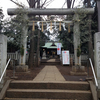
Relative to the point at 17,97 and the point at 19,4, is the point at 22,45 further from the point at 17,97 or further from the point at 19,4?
the point at 17,97

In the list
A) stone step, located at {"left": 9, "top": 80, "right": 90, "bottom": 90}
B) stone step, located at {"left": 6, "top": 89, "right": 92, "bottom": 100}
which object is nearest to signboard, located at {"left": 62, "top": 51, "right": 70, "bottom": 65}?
stone step, located at {"left": 9, "top": 80, "right": 90, "bottom": 90}

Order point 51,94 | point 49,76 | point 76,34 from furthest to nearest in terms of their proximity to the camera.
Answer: point 76,34
point 49,76
point 51,94

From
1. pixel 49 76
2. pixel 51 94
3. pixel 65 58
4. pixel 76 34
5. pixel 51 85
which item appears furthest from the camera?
pixel 65 58

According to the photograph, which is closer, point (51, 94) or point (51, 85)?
point (51, 94)

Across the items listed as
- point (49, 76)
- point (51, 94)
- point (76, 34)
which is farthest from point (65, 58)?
point (51, 94)

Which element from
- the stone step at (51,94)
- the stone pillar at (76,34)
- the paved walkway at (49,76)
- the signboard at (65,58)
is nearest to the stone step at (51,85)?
the stone step at (51,94)

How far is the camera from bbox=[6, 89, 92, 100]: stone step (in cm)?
429

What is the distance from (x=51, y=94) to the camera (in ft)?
14.2

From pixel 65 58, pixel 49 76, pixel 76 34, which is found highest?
pixel 76 34

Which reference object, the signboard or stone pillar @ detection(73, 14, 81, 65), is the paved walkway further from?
the signboard

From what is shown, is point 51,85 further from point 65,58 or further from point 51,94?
point 65,58

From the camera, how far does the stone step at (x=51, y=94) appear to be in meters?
4.29

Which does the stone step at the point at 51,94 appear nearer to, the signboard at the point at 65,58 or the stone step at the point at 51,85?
the stone step at the point at 51,85

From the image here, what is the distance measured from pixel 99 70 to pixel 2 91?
3.71m
